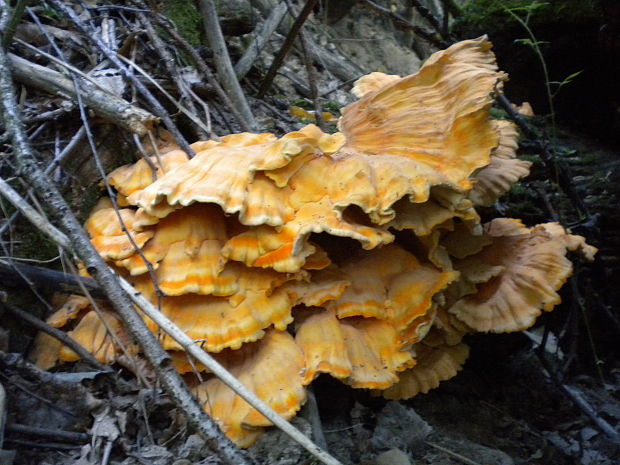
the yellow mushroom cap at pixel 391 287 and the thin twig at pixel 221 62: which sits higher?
the thin twig at pixel 221 62

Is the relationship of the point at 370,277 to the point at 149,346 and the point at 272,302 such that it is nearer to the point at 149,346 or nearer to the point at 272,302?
the point at 272,302

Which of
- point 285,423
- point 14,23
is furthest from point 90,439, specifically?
point 14,23

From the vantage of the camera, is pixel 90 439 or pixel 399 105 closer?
pixel 90 439

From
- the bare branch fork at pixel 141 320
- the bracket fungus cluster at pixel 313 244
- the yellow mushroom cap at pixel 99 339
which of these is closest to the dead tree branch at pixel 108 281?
the bare branch fork at pixel 141 320

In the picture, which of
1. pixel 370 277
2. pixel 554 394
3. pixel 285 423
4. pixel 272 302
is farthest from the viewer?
pixel 554 394

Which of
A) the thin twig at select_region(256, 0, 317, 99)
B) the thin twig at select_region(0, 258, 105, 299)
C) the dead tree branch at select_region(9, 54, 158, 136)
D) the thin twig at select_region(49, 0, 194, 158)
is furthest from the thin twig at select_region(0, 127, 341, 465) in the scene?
the thin twig at select_region(256, 0, 317, 99)

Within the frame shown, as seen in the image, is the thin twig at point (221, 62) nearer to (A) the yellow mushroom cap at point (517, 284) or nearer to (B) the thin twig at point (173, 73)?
(B) the thin twig at point (173, 73)
